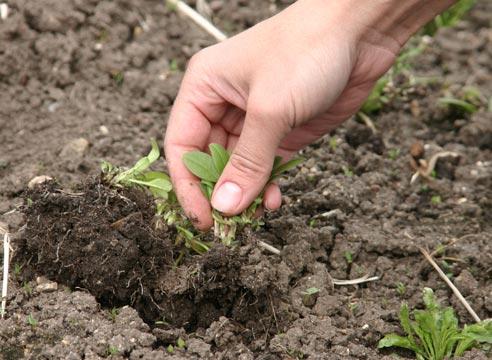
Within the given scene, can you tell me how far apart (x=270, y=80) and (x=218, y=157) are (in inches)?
12.8

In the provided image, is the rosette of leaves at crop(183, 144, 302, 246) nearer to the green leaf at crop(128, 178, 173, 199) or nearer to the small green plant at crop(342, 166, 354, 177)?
the green leaf at crop(128, 178, 173, 199)

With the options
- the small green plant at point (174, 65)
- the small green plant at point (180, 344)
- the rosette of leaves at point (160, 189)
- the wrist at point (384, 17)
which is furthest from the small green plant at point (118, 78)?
the small green plant at point (180, 344)

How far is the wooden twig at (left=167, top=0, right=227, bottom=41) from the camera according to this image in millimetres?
4073

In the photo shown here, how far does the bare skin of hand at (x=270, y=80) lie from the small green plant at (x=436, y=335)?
0.59 meters

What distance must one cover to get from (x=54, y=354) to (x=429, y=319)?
1.17 metres

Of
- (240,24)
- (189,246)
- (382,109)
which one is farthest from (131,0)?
(189,246)

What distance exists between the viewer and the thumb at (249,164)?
8.01 ft

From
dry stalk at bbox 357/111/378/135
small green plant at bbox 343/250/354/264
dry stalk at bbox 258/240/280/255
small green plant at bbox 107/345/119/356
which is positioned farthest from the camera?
dry stalk at bbox 357/111/378/135

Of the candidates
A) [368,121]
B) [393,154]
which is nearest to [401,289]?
[393,154]

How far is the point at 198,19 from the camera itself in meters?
4.14

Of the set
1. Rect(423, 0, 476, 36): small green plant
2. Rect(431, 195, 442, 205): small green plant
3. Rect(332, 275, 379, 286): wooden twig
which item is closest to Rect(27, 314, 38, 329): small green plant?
Rect(332, 275, 379, 286): wooden twig

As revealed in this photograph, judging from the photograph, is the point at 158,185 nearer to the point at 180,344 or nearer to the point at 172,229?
the point at 172,229

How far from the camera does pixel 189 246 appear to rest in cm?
270

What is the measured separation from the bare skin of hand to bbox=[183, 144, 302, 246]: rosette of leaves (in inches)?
1.6
